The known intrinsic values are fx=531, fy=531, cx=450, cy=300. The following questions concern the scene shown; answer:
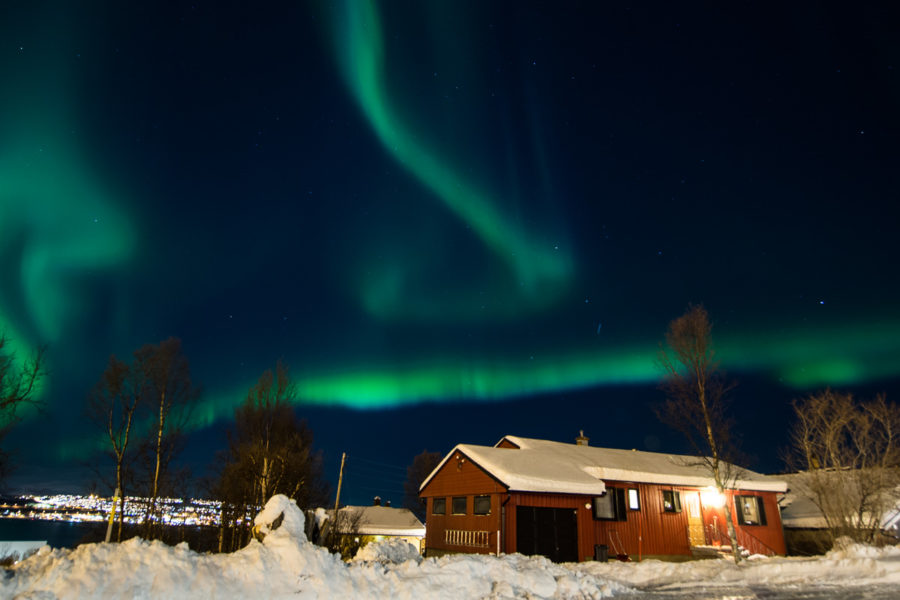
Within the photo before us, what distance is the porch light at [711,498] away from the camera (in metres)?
27.7

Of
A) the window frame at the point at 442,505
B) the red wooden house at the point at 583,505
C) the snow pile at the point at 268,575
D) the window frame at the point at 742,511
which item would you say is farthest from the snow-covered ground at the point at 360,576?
the window frame at the point at 742,511

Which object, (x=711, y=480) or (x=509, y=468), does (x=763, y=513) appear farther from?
(x=509, y=468)

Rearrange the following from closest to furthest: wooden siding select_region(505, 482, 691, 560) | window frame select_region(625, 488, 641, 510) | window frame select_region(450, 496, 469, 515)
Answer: wooden siding select_region(505, 482, 691, 560) < window frame select_region(450, 496, 469, 515) < window frame select_region(625, 488, 641, 510)

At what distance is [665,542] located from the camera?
981 inches

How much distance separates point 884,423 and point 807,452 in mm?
3461

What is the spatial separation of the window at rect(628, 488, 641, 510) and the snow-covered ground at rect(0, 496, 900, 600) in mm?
8956

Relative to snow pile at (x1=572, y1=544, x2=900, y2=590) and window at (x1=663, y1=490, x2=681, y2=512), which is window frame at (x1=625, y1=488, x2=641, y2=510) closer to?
window at (x1=663, y1=490, x2=681, y2=512)

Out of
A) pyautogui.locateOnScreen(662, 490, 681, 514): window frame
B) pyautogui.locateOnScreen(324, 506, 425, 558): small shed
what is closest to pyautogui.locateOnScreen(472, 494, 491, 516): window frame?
pyautogui.locateOnScreen(662, 490, 681, 514): window frame

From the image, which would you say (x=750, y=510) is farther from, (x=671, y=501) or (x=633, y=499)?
(x=633, y=499)

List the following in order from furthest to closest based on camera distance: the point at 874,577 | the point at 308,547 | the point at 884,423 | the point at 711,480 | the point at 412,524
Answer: the point at 412,524 < the point at 711,480 < the point at 884,423 < the point at 874,577 < the point at 308,547

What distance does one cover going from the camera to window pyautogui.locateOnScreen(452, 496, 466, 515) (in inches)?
976

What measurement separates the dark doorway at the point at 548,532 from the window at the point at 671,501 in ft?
20.1

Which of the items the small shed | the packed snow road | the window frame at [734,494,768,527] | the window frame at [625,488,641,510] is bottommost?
the small shed

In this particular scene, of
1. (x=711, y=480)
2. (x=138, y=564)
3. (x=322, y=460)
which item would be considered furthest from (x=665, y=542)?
(x=322, y=460)
